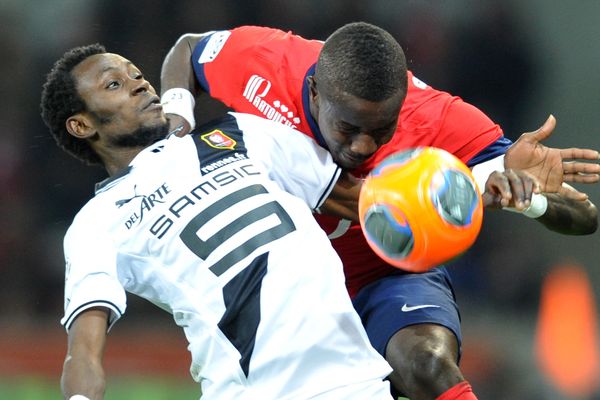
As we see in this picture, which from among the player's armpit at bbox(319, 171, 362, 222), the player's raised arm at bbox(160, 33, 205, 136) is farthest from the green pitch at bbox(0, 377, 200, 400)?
the player's armpit at bbox(319, 171, 362, 222)

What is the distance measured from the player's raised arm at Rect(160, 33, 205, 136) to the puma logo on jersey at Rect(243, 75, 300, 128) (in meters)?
0.24

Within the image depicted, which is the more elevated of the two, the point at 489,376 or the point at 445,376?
the point at 445,376

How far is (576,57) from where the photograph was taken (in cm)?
745

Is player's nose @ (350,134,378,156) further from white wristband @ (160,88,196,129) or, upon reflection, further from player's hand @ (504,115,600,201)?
white wristband @ (160,88,196,129)

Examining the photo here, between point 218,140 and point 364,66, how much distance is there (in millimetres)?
504

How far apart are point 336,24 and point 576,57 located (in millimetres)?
1736

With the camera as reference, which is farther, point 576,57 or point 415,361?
point 576,57

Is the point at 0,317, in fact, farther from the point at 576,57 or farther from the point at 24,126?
the point at 576,57

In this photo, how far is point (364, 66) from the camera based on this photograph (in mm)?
3191

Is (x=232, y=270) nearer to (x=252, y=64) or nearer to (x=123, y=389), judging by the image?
(x=252, y=64)

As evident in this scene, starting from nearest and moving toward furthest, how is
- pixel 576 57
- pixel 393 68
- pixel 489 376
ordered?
pixel 393 68
pixel 489 376
pixel 576 57

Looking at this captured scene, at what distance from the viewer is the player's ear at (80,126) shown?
148 inches

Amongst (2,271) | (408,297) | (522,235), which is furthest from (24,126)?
(408,297)

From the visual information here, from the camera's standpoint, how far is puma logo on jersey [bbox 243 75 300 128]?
3818 mm
